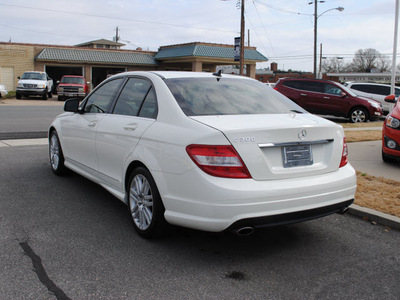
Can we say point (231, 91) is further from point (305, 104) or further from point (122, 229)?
point (305, 104)

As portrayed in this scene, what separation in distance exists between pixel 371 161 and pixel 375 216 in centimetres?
353

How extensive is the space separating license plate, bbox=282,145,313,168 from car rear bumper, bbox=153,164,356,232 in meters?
0.14

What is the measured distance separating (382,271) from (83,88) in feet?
95.4

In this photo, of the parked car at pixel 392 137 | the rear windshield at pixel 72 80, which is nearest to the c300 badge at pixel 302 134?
the parked car at pixel 392 137

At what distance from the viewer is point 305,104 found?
17.7 meters

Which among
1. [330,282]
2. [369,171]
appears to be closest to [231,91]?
[330,282]

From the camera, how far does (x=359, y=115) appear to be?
17.0m

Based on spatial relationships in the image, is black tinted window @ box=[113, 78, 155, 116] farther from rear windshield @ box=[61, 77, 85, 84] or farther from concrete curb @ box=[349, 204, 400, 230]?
rear windshield @ box=[61, 77, 85, 84]

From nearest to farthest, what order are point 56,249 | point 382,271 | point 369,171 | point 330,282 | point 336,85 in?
point 330,282 < point 382,271 < point 56,249 < point 369,171 < point 336,85

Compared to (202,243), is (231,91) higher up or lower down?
higher up

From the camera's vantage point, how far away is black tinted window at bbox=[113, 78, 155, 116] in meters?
4.53

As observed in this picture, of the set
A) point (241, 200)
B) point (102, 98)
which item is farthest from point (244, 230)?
point (102, 98)

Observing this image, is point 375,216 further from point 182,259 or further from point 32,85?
point 32,85

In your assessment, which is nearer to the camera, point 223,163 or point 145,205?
point 223,163
